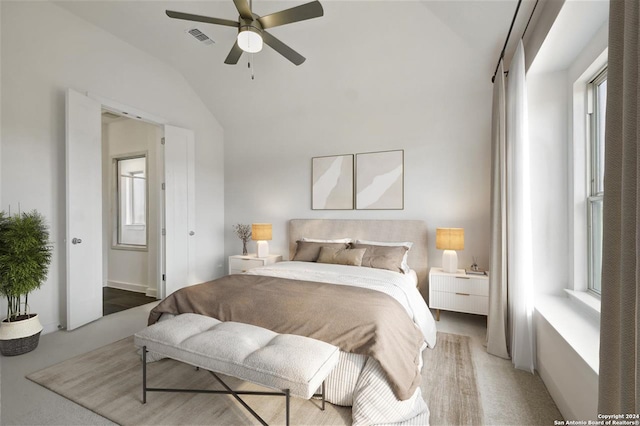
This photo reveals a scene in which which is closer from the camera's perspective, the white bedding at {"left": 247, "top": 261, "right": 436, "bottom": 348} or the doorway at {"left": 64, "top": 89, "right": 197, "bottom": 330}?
the white bedding at {"left": 247, "top": 261, "right": 436, "bottom": 348}

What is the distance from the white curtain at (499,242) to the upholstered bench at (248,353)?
65.5 inches

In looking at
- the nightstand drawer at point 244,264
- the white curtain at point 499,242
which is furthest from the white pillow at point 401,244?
the nightstand drawer at point 244,264

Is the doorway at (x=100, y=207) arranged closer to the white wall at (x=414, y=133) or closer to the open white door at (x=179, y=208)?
the open white door at (x=179, y=208)

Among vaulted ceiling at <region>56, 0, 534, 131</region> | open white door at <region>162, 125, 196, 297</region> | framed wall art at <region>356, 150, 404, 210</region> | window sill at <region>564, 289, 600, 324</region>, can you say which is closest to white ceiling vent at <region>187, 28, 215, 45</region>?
vaulted ceiling at <region>56, 0, 534, 131</region>

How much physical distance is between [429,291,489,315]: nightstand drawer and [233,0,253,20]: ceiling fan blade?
313 cm

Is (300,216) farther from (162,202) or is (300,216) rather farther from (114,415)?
(114,415)

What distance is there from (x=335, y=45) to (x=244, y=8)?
1.52 metres

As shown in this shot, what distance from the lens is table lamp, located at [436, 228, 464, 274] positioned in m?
3.15

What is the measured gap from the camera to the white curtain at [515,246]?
2244 millimetres

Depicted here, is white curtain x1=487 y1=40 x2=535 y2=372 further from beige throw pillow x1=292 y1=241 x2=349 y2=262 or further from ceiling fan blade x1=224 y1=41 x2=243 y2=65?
ceiling fan blade x1=224 y1=41 x2=243 y2=65

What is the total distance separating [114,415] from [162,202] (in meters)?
2.98

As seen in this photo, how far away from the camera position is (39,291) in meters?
2.88

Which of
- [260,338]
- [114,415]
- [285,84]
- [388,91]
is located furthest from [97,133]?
[388,91]

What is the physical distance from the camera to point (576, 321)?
188cm
